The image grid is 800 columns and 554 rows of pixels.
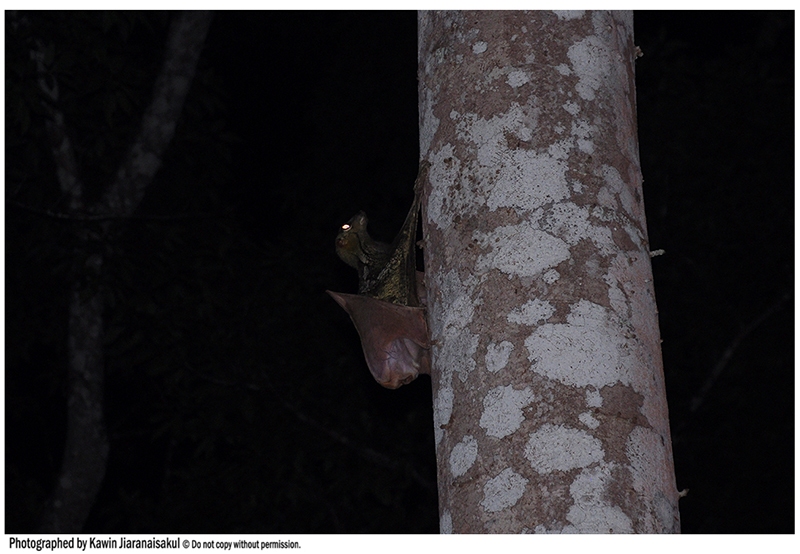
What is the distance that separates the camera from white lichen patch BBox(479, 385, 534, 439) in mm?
1770

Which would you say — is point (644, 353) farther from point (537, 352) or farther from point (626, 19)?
point (626, 19)

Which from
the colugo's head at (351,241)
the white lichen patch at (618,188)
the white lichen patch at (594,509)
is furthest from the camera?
the colugo's head at (351,241)

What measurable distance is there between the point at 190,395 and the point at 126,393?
1.69 metres

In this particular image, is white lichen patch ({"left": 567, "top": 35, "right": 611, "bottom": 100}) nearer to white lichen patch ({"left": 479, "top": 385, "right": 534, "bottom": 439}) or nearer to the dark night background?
white lichen patch ({"left": 479, "top": 385, "right": 534, "bottom": 439})

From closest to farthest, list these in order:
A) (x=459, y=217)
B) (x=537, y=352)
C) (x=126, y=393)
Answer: (x=537, y=352) → (x=459, y=217) → (x=126, y=393)

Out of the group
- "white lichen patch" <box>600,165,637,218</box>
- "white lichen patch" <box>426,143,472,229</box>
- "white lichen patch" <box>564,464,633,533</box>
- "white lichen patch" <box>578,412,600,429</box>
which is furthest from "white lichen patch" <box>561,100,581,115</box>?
"white lichen patch" <box>564,464,633,533</box>

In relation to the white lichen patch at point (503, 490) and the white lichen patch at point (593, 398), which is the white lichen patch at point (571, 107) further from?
the white lichen patch at point (503, 490)

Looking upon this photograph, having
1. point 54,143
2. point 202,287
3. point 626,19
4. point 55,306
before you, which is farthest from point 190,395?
point 626,19

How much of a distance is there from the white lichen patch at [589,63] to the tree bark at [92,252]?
5421 mm

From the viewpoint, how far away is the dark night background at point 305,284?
7762 mm

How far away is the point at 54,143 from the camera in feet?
24.9

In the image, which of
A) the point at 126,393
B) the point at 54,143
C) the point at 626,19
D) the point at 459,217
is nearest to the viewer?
the point at 459,217

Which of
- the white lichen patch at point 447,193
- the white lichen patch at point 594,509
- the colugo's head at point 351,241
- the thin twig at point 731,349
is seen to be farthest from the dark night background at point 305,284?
the white lichen patch at point 594,509

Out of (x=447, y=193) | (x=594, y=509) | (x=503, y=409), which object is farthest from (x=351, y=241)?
(x=594, y=509)
